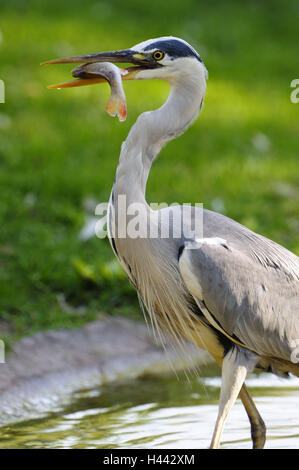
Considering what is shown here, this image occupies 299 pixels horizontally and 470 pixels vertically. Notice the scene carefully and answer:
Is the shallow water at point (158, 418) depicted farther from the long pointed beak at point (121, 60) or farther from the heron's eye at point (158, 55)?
the heron's eye at point (158, 55)

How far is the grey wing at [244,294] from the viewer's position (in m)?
4.10

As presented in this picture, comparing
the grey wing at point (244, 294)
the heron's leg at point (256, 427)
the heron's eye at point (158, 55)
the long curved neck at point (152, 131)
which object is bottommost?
the heron's leg at point (256, 427)

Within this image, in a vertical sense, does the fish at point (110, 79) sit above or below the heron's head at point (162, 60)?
below

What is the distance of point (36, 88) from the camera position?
957 centimetres

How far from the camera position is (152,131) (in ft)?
13.4

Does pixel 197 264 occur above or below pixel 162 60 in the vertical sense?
below

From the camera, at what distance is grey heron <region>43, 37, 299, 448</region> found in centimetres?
409

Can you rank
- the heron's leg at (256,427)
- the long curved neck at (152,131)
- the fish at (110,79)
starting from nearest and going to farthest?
the fish at (110,79)
the long curved neck at (152,131)
the heron's leg at (256,427)

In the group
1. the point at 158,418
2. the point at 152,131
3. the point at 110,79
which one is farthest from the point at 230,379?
the point at 110,79

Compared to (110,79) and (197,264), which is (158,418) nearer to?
(197,264)

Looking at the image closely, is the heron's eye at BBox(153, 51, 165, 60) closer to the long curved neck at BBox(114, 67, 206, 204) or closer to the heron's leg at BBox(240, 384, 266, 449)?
the long curved neck at BBox(114, 67, 206, 204)

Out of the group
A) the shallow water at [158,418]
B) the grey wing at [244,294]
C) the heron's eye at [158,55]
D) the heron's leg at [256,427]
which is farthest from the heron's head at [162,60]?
the shallow water at [158,418]

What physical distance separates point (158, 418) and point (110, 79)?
202 centimetres
